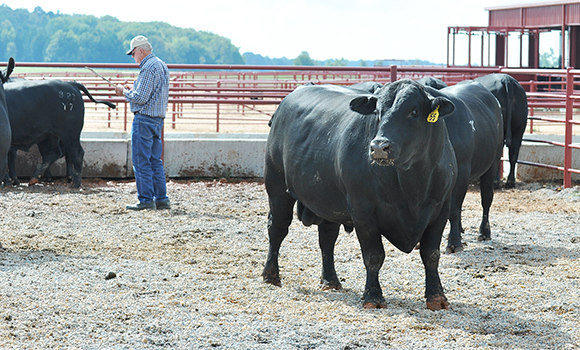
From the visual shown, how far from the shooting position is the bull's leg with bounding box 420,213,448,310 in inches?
166

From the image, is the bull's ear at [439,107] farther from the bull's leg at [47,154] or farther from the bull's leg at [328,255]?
the bull's leg at [47,154]

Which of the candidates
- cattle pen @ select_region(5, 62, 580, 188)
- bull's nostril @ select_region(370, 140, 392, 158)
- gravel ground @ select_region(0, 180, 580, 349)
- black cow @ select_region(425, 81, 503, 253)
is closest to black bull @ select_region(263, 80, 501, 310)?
bull's nostril @ select_region(370, 140, 392, 158)

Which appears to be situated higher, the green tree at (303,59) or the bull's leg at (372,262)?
the green tree at (303,59)

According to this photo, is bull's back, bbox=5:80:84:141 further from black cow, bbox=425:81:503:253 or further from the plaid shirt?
black cow, bbox=425:81:503:253

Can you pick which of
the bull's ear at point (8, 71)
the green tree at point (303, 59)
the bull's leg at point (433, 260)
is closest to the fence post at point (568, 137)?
the bull's leg at point (433, 260)

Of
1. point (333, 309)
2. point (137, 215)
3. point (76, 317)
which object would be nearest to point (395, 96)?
point (333, 309)

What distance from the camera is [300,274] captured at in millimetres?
5230

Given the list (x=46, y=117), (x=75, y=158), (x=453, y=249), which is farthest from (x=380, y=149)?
(x=46, y=117)

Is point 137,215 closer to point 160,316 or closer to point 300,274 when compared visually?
point 300,274

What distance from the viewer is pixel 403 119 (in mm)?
3789

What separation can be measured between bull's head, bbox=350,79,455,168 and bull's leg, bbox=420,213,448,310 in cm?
55

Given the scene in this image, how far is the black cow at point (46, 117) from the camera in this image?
948cm

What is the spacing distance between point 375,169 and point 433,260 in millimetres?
693

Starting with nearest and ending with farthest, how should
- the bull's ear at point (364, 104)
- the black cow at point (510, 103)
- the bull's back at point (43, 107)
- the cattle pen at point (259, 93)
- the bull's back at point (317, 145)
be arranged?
the bull's ear at point (364, 104) → the bull's back at point (317, 145) → the black cow at point (510, 103) → the bull's back at point (43, 107) → the cattle pen at point (259, 93)
